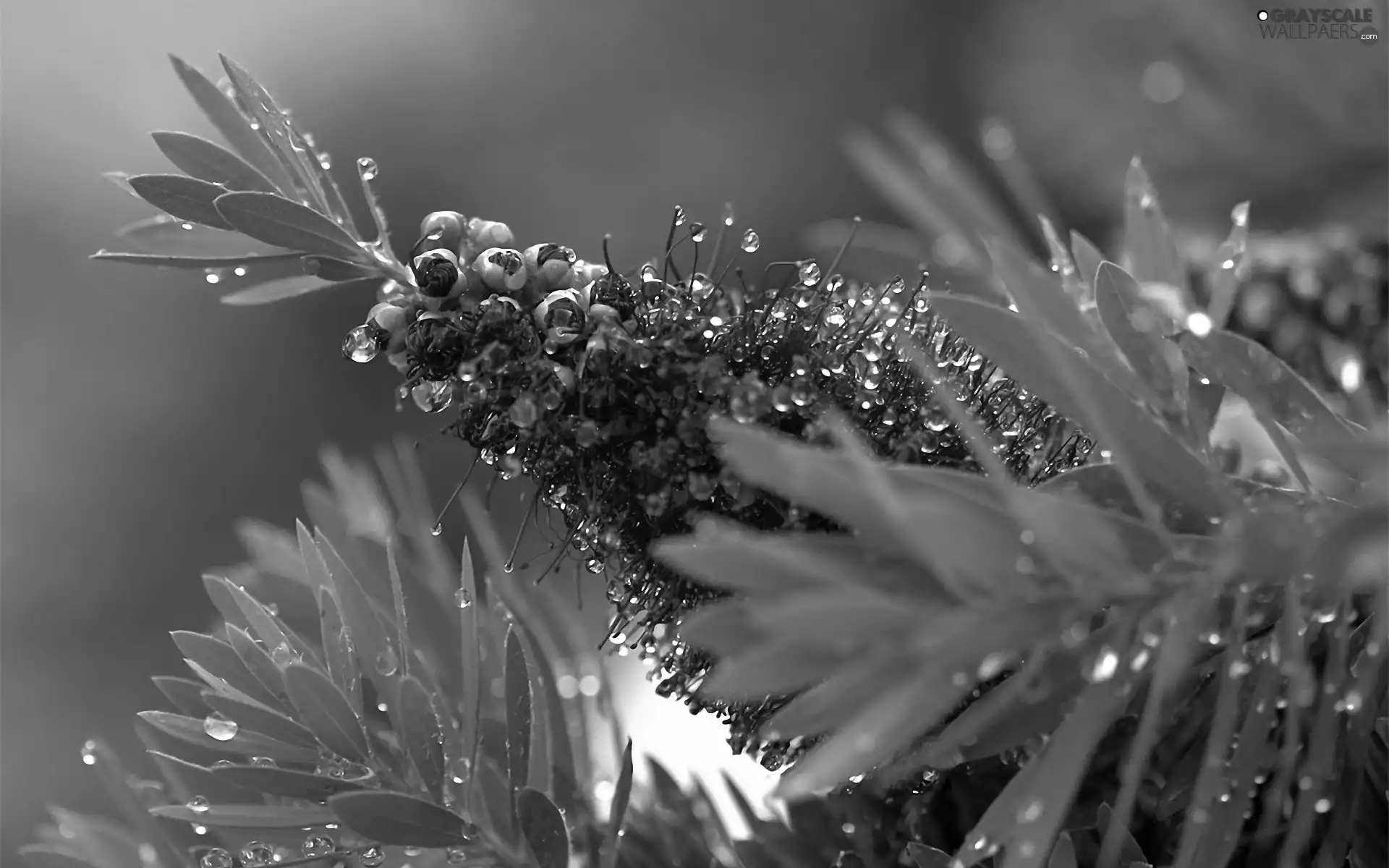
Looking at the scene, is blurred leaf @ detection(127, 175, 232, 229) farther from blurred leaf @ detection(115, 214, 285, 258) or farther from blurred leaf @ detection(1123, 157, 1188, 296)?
blurred leaf @ detection(1123, 157, 1188, 296)

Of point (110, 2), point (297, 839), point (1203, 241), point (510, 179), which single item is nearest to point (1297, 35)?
point (1203, 241)

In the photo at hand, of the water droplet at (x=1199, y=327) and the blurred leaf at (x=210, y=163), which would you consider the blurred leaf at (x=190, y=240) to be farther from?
the water droplet at (x=1199, y=327)

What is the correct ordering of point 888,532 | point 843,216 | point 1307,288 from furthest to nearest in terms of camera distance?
point 843,216 < point 1307,288 < point 888,532

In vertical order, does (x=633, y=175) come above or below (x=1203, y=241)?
above

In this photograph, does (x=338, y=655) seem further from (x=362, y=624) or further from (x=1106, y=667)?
(x=1106, y=667)

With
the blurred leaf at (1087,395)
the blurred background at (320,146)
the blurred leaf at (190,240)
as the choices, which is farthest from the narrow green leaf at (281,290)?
the blurred background at (320,146)

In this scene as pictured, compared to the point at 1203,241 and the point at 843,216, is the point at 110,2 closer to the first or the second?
the point at 843,216
